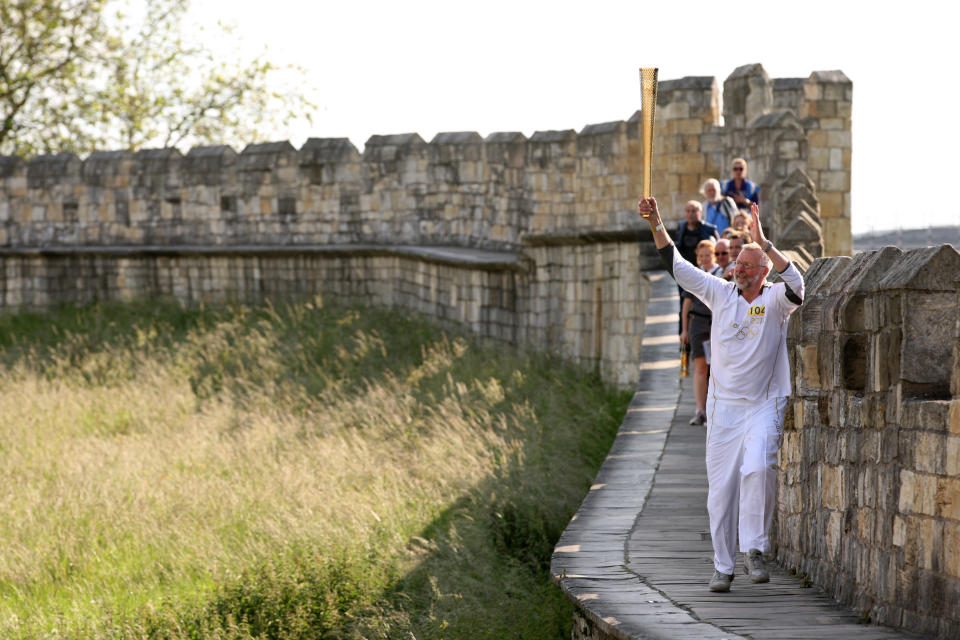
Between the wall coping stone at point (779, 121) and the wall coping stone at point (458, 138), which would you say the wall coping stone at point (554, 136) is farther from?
the wall coping stone at point (779, 121)

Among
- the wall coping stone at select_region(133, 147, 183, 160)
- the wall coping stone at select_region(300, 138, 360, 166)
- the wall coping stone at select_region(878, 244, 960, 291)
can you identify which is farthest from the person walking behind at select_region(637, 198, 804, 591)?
the wall coping stone at select_region(133, 147, 183, 160)

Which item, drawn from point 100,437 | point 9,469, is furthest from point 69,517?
point 100,437

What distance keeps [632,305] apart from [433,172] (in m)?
5.00

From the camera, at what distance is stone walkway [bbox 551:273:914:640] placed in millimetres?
4969

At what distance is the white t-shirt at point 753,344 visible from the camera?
581 centimetres

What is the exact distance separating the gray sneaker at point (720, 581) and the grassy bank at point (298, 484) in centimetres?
185

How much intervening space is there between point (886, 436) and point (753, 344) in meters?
0.86

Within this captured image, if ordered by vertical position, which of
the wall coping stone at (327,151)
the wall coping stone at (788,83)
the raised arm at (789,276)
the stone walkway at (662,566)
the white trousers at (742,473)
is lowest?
the stone walkway at (662,566)

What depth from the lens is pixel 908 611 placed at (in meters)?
4.83

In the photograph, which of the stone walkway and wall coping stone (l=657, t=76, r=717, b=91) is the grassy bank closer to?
the stone walkway

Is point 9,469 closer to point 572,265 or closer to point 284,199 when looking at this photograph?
point 572,265

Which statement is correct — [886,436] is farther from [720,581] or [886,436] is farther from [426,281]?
[426,281]

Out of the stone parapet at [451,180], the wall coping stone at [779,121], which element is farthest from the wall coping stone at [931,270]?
the wall coping stone at [779,121]

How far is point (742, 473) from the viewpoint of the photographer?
18.9ft
